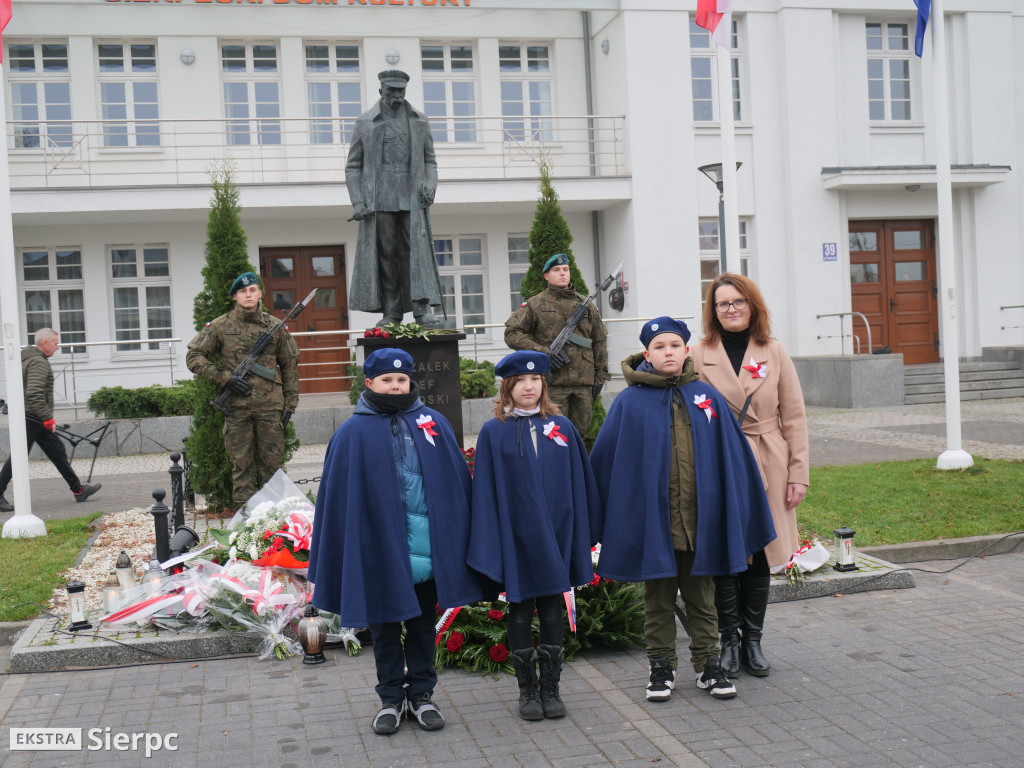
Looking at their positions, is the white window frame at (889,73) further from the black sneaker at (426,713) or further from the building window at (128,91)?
the black sneaker at (426,713)

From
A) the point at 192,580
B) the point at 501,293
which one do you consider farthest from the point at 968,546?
the point at 501,293

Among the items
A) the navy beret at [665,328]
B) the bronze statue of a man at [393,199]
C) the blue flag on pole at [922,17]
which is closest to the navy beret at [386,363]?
the navy beret at [665,328]

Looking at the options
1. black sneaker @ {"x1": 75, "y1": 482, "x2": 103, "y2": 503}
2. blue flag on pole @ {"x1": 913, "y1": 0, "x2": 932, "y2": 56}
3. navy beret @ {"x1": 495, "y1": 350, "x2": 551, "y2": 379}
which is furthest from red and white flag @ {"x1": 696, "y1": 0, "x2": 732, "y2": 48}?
black sneaker @ {"x1": 75, "y1": 482, "x2": 103, "y2": 503}

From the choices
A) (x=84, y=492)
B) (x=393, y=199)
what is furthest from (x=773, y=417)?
(x=84, y=492)

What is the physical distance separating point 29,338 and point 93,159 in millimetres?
3687

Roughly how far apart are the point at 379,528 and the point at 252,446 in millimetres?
5028

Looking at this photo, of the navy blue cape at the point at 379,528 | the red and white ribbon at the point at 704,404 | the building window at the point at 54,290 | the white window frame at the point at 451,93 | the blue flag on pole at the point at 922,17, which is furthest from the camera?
the white window frame at the point at 451,93

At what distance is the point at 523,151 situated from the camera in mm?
20984

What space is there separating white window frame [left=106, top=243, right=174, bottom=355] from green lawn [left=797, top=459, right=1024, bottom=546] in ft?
45.9

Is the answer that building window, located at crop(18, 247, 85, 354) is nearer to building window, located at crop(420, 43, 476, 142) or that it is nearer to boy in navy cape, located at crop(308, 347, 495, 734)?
building window, located at crop(420, 43, 476, 142)

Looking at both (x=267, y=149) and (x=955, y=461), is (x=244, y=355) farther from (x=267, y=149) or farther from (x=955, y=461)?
(x=267, y=149)

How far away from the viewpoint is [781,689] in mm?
4957

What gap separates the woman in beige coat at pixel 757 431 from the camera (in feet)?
16.8

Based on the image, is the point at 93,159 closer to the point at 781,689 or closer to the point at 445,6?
the point at 445,6
